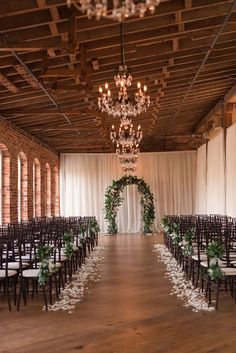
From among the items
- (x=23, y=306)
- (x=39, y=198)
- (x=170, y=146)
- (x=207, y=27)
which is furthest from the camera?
(x=170, y=146)

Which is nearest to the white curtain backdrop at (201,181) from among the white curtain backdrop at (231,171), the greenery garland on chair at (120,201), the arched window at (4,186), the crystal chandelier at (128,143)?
the greenery garland on chair at (120,201)

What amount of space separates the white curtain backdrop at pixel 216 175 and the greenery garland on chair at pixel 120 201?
284cm

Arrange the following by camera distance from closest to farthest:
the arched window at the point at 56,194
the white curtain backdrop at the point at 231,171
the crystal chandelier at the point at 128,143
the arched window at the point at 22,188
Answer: the crystal chandelier at the point at 128,143, the white curtain backdrop at the point at 231,171, the arched window at the point at 22,188, the arched window at the point at 56,194

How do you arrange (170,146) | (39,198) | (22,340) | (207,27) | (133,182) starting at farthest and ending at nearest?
(170,146) → (133,182) → (39,198) → (207,27) → (22,340)

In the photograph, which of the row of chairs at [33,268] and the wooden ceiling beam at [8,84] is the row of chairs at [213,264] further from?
the wooden ceiling beam at [8,84]

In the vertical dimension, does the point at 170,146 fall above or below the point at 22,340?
above

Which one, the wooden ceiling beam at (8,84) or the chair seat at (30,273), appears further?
the wooden ceiling beam at (8,84)

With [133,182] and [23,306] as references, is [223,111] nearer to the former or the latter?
[133,182]

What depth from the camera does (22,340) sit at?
530cm

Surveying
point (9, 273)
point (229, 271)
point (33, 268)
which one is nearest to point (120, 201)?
point (33, 268)

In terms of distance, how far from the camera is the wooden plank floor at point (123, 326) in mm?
5004

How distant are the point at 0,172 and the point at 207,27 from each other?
786 centimetres

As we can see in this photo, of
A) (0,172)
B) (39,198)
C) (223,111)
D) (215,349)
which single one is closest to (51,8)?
(215,349)

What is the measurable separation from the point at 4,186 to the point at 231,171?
22.2 ft
